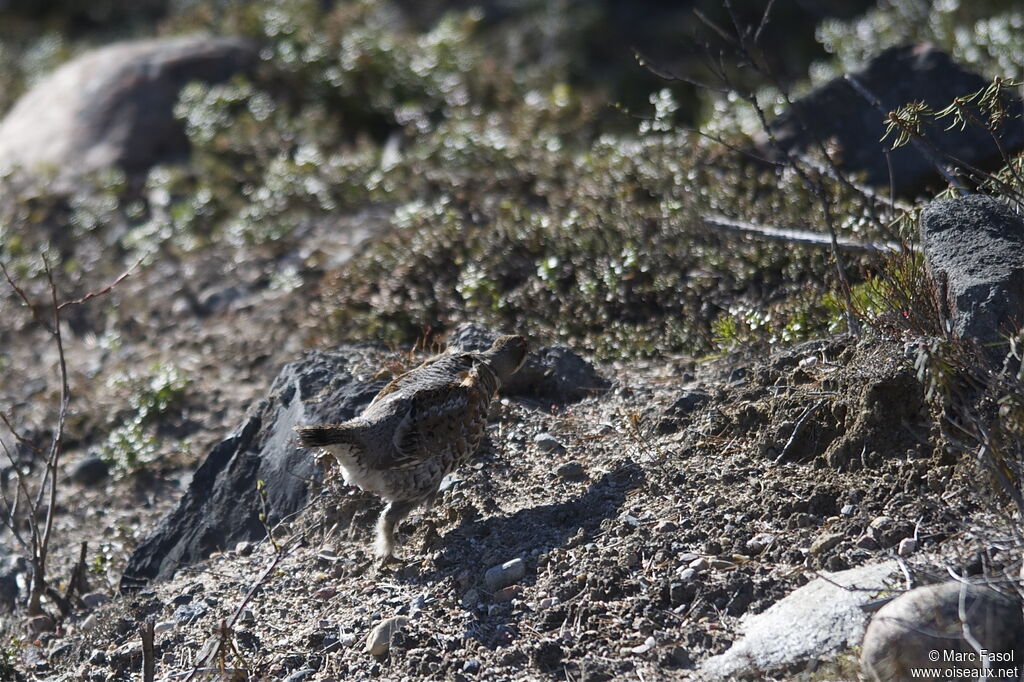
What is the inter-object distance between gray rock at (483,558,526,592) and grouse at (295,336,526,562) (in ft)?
1.90

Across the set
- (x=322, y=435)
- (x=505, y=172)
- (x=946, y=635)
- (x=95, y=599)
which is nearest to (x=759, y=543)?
(x=946, y=635)

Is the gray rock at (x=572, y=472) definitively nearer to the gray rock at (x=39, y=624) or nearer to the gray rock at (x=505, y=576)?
the gray rock at (x=505, y=576)

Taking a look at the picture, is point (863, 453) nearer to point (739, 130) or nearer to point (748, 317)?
point (748, 317)

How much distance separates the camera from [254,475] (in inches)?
239

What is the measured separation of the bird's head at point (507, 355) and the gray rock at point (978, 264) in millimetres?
2109

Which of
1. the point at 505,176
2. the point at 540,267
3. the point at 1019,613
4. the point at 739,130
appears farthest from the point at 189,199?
the point at 1019,613

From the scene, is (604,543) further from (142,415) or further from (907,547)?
(142,415)

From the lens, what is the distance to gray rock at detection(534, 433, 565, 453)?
5.71 meters

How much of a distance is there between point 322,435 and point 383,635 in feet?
2.97

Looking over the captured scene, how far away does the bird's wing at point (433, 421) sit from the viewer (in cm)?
512

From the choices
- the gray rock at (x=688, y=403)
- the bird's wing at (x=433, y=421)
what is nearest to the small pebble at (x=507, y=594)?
the bird's wing at (x=433, y=421)

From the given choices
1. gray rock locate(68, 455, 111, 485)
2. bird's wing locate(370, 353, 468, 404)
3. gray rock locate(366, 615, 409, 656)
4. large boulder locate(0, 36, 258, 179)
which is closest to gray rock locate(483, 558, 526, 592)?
gray rock locate(366, 615, 409, 656)

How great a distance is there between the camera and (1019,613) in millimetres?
3498

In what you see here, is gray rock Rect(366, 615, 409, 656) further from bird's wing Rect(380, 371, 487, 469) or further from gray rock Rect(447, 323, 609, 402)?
gray rock Rect(447, 323, 609, 402)
